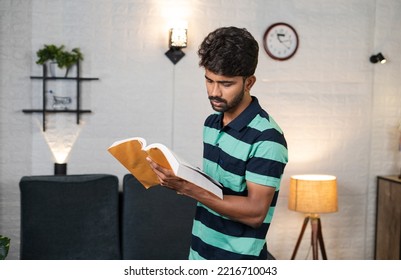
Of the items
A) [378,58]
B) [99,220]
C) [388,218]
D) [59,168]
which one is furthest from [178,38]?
[388,218]

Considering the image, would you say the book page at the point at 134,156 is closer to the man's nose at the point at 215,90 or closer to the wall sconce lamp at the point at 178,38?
the man's nose at the point at 215,90

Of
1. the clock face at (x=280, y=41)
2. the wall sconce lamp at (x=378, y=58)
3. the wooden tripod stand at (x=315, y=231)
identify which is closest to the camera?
the wooden tripod stand at (x=315, y=231)

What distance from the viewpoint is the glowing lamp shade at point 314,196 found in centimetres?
357

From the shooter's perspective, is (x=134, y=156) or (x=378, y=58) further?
(x=378, y=58)

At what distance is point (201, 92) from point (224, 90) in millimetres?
2184

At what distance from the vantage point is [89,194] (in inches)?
125

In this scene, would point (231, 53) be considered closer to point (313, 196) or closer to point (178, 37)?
point (178, 37)

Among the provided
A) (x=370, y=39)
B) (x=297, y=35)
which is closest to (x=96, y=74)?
(x=297, y=35)

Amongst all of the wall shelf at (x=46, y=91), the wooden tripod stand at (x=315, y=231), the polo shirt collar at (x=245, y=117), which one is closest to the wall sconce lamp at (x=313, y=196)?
the wooden tripod stand at (x=315, y=231)

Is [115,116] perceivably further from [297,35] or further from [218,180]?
[218,180]

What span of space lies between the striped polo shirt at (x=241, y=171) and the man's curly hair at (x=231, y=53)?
0.44 feet

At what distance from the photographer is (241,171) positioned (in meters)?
1.54

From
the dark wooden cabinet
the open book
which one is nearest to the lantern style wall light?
the dark wooden cabinet
